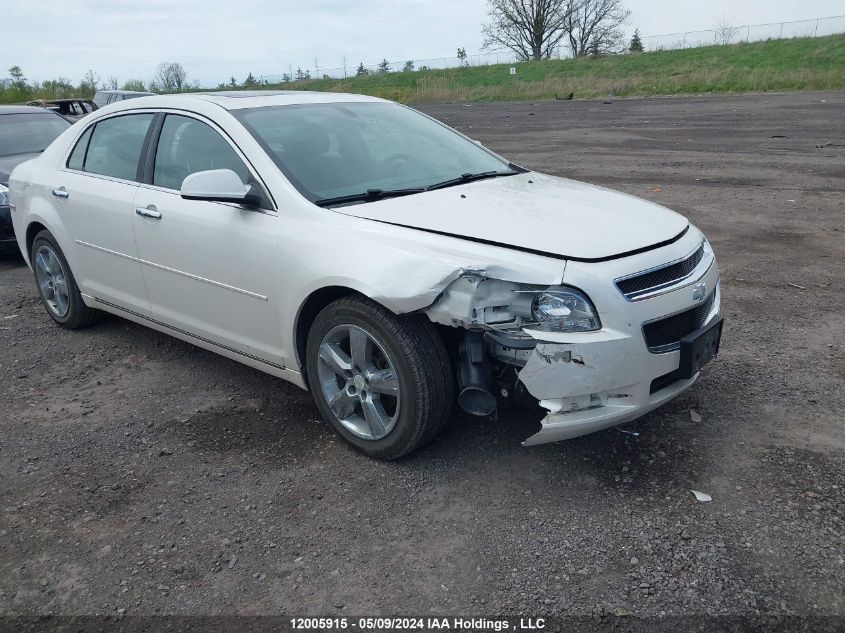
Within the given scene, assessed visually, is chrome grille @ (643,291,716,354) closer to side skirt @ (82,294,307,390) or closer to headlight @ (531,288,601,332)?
headlight @ (531,288,601,332)

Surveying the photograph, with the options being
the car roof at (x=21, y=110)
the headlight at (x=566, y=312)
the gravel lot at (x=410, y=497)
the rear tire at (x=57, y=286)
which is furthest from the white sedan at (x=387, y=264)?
the car roof at (x=21, y=110)

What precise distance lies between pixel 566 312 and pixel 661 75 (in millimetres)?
40598

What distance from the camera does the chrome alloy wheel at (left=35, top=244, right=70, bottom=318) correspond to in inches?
222

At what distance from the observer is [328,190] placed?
3855 millimetres

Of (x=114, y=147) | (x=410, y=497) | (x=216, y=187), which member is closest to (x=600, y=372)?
(x=410, y=497)

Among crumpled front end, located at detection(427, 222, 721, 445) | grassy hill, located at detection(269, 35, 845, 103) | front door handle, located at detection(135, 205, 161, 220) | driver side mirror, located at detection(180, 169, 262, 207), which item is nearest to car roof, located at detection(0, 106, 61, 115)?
front door handle, located at detection(135, 205, 161, 220)

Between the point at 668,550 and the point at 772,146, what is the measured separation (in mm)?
13553

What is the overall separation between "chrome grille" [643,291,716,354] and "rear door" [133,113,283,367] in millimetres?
1834

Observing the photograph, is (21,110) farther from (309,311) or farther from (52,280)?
(309,311)

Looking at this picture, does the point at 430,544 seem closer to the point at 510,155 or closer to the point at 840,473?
the point at 840,473

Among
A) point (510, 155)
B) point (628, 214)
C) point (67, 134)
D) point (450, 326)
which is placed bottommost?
point (510, 155)

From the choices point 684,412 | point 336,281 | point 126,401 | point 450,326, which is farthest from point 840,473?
point 126,401

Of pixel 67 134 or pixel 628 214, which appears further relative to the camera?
pixel 67 134

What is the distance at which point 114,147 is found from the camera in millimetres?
5012
